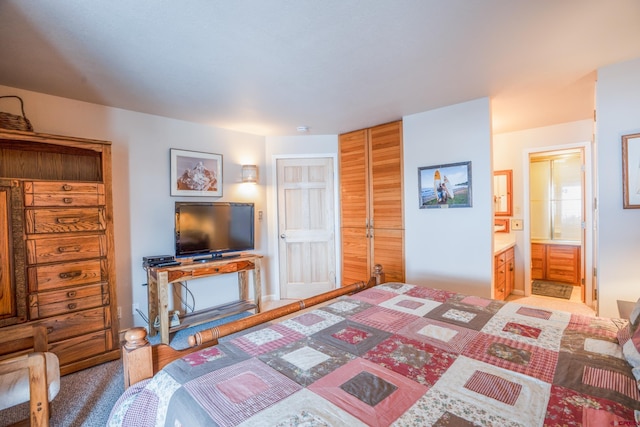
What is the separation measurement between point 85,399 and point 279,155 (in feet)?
10.8

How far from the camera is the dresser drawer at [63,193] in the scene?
2.23m

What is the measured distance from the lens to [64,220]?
2.36m

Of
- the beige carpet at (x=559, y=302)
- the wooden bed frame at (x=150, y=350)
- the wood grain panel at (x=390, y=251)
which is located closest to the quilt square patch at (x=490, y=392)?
the wooden bed frame at (x=150, y=350)

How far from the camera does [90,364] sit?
7.93ft

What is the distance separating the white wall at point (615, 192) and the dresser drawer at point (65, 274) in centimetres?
421

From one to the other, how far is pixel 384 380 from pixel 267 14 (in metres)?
1.89

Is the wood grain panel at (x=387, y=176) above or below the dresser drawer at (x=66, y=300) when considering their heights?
above

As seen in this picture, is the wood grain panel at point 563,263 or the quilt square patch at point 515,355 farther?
the wood grain panel at point 563,263

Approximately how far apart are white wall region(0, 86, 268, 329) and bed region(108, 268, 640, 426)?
2.12m

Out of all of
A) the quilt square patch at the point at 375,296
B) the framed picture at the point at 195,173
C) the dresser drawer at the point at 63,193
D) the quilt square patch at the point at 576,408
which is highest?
the framed picture at the point at 195,173

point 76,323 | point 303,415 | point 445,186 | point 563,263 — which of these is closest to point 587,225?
point 563,263

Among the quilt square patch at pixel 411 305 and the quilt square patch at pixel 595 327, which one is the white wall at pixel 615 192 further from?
the quilt square patch at pixel 411 305

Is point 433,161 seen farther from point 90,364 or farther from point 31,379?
point 90,364

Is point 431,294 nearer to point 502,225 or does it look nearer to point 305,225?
point 305,225
